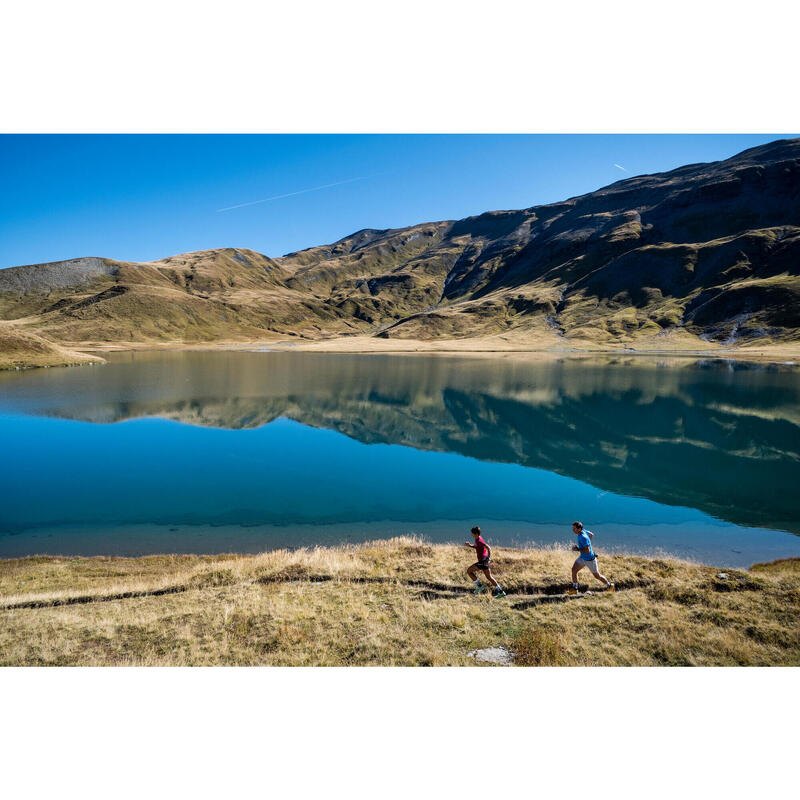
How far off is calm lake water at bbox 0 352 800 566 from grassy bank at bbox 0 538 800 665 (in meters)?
5.15

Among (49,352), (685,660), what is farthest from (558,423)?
(49,352)

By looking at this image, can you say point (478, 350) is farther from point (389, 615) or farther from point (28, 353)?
point (389, 615)

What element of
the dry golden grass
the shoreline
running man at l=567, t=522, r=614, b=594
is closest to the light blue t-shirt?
running man at l=567, t=522, r=614, b=594

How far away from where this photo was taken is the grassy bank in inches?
328

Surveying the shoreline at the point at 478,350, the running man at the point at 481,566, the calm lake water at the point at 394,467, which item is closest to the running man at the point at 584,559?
the running man at the point at 481,566

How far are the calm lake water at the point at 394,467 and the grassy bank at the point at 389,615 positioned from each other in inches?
203

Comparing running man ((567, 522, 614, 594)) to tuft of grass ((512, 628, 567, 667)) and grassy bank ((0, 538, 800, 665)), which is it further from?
tuft of grass ((512, 628, 567, 667))

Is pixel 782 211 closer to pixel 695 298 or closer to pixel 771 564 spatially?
pixel 695 298

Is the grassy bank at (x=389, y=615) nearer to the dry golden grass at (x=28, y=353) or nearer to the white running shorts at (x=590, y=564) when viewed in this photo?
the white running shorts at (x=590, y=564)

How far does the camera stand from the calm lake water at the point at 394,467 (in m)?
19.4

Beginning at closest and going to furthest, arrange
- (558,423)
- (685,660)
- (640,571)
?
1. (685,660)
2. (640,571)
3. (558,423)

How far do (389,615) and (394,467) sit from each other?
804 inches

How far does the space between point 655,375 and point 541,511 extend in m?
70.0

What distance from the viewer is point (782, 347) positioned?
11750cm
